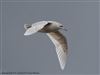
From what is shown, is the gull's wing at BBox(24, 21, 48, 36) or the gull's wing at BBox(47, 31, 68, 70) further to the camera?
the gull's wing at BBox(47, 31, 68, 70)

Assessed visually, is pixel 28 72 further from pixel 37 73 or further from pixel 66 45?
pixel 66 45

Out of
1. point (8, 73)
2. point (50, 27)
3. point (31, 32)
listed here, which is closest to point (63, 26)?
point (50, 27)

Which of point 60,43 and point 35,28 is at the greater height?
point 35,28

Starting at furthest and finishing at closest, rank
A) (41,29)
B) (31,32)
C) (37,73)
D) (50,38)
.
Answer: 1. (50,38)
2. (37,73)
3. (41,29)
4. (31,32)

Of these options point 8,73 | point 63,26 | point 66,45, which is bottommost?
point 8,73

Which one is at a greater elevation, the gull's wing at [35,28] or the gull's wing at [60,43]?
the gull's wing at [35,28]

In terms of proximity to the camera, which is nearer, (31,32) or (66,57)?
(31,32)

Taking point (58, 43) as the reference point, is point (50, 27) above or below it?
above

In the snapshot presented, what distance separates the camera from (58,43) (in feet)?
10.6

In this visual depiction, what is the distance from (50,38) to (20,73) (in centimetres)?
40

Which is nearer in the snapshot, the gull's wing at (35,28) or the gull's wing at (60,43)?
the gull's wing at (35,28)

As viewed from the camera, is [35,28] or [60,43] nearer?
[35,28]

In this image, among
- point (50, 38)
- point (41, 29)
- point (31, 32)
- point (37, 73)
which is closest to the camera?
point (31, 32)

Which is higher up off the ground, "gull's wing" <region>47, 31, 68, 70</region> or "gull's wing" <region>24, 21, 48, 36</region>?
"gull's wing" <region>24, 21, 48, 36</region>
